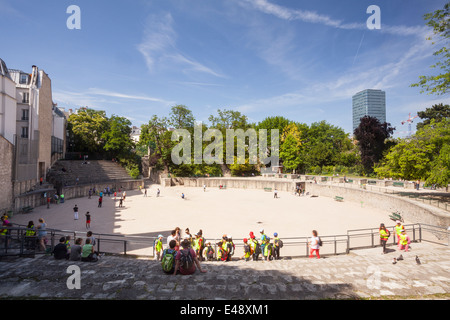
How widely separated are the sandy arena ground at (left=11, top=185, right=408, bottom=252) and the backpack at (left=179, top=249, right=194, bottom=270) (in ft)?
23.2

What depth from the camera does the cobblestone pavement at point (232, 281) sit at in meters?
5.45

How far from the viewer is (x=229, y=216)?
20859 millimetres

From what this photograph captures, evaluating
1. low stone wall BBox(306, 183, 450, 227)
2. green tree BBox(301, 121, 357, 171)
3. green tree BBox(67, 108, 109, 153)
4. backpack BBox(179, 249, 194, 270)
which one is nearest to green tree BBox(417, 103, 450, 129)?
green tree BBox(301, 121, 357, 171)

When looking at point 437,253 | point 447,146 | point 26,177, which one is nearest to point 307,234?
point 437,253

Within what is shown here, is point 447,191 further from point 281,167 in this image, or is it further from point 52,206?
point 52,206

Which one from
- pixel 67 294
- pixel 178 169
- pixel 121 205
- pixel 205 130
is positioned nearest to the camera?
pixel 67 294

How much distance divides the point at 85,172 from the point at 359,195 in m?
42.7

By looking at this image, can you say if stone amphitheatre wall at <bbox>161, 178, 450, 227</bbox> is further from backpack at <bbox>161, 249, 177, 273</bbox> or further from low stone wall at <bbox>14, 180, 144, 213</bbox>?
backpack at <bbox>161, 249, 177, 273</bbox>

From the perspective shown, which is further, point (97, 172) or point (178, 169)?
point (178, 169)

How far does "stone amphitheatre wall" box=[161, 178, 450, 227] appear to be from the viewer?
624 inches

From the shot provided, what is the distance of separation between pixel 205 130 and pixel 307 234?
1663 inches

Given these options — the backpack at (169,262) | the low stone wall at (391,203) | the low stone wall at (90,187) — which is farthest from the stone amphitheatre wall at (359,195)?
the backpack at (169,262)

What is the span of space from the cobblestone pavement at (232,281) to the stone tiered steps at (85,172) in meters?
29.3

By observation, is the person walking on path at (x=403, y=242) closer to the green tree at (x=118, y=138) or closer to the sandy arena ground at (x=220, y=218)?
the sandy arena ground at (x=220, y=218)
